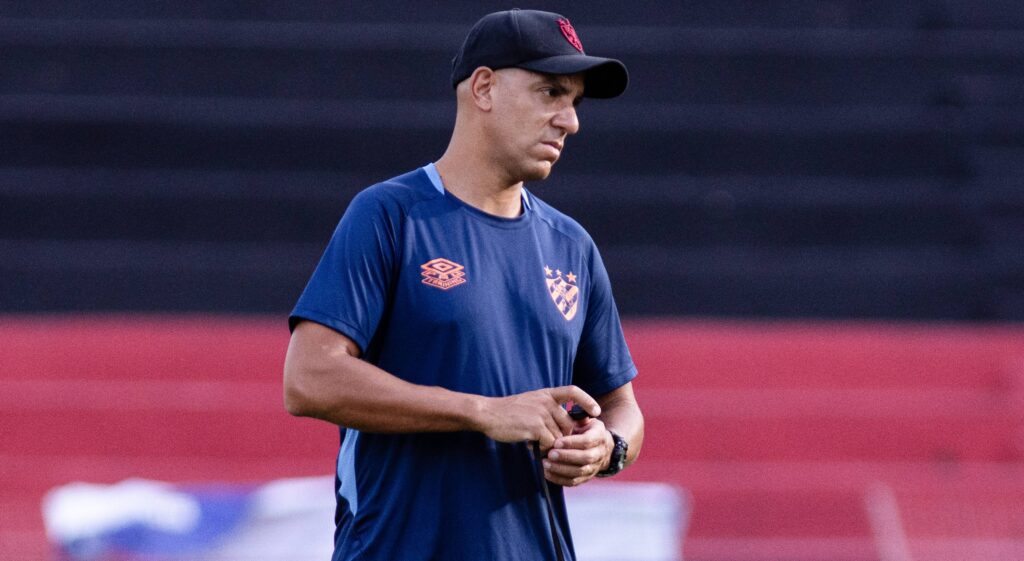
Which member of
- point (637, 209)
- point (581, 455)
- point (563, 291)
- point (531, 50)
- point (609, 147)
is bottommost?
point (581, 455)

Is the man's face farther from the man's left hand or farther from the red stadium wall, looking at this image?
the red stadium wall

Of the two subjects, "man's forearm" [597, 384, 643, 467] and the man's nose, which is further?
"man's forearm" [597, 384, 643, 467]

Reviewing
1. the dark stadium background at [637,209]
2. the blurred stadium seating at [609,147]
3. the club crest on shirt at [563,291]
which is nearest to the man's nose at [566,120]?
the club crest on shirt at [563,291]

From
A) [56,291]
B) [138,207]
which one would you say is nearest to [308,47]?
[138,207]

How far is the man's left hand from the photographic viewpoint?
207cm

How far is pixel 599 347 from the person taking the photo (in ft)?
7.94

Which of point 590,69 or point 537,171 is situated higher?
point 590,69

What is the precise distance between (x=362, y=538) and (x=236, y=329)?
210 inches

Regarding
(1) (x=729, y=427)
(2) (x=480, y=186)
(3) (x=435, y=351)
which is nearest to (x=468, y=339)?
(3) (x=435, y=351)

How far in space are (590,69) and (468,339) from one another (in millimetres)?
478

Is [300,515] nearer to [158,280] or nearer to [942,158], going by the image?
[158,280]

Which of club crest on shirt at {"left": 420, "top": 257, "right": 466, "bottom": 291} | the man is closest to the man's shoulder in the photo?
the man

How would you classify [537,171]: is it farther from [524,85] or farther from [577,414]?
[577,414]

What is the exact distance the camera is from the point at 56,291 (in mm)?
8625
